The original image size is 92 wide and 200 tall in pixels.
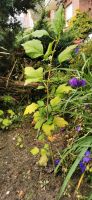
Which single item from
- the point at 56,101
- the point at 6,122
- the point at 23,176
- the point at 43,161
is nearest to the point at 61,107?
the point at 56,101

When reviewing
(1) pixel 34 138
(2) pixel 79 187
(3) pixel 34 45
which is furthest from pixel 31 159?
(3) pixel 34 45

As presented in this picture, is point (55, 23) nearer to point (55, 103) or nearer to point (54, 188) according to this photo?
point (55, 103)

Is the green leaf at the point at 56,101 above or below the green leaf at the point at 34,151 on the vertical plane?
above

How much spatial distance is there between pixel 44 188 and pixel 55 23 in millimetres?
1109

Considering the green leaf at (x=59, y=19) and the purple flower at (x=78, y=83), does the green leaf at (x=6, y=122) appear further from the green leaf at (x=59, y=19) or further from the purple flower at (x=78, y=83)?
the green leaf at (x=59, y=19)

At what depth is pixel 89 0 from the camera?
1630cm

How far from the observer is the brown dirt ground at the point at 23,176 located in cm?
253

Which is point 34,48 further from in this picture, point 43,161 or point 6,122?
point 6,122

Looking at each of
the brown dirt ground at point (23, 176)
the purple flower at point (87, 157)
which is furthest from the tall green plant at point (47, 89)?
the purple flower at point (87, 157)

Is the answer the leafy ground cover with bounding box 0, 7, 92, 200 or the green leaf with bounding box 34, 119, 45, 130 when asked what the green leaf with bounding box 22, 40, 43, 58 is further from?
the green leaf with bounding box 34, 119, 45, 130

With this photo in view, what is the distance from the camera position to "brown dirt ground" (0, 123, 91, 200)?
2525 millimetres

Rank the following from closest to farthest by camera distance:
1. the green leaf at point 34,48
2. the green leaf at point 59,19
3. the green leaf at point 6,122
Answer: the green leaf at point 59,19 < the green leaf at point 34,48 < the green leaf at point 6,122

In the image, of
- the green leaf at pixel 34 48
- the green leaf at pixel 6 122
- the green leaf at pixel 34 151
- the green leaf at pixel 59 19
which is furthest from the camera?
the green leaf at pixel 6 122

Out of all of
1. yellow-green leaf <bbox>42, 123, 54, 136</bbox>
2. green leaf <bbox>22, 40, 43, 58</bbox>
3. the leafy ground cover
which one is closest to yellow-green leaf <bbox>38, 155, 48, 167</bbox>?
the leafy ground cover
